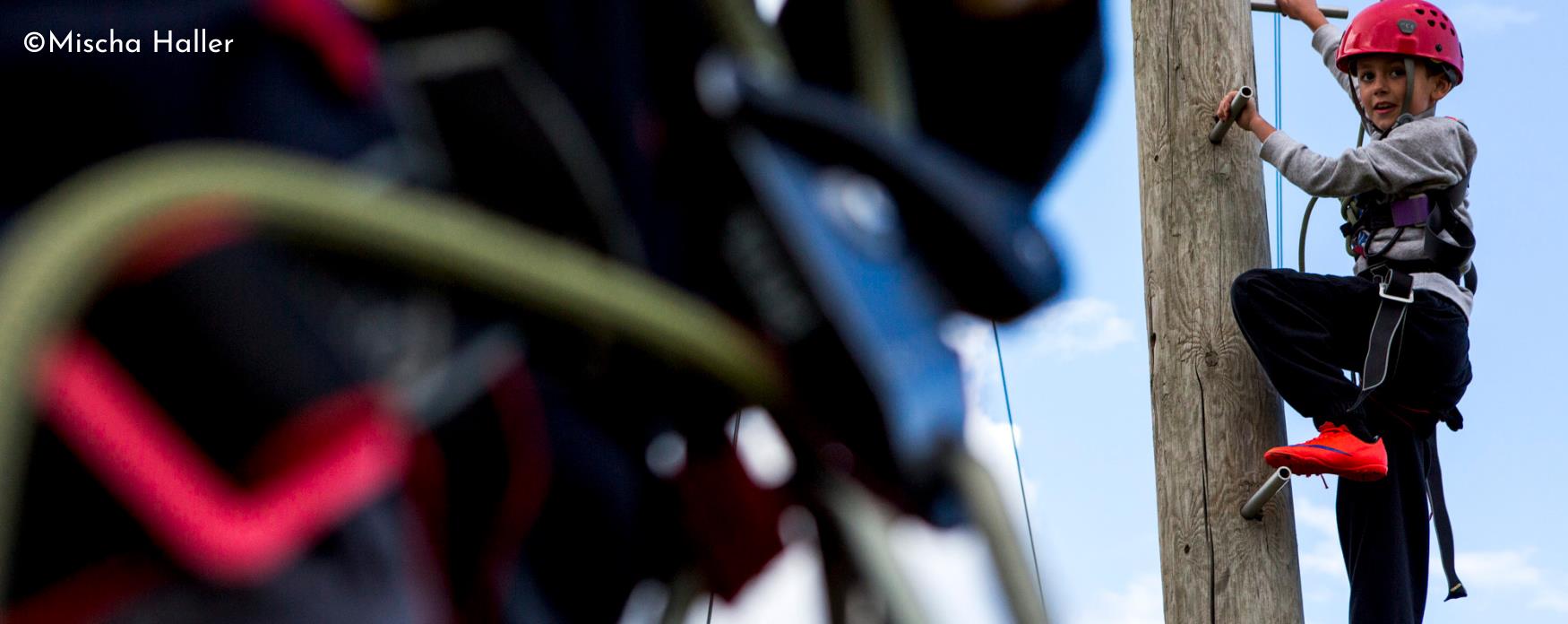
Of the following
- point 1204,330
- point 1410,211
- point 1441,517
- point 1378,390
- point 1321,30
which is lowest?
point 1441,517

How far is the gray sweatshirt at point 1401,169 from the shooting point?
123 inches

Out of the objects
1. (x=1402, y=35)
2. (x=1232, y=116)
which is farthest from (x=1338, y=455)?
(x=1402, y=35)

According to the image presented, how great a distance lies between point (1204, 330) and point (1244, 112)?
1.57 feet

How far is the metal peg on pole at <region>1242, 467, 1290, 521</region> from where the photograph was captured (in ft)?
10.3

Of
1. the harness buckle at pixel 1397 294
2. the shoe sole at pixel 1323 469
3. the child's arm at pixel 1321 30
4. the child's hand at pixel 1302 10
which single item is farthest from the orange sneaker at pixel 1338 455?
the child's hand at pixel 1302 10

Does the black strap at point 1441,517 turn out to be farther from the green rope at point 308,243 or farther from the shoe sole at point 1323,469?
the green rope at point 308,243

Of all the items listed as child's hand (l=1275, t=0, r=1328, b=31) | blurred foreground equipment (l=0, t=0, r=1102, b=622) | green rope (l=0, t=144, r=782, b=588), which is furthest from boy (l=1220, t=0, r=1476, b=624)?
green rope (l=0, t=144, r=782, b=588)

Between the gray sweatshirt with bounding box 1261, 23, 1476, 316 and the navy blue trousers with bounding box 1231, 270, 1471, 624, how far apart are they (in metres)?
0.09

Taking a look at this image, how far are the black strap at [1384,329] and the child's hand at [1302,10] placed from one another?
768 mm

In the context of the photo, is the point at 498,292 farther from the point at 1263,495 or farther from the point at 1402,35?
the point at 1402,35

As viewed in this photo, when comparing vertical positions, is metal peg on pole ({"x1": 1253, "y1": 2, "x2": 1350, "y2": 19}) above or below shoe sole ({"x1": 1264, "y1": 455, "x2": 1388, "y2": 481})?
above

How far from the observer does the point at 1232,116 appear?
3270 mm

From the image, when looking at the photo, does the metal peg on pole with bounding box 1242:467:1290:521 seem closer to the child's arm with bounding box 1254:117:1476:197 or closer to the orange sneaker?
Answer: the orange sneaker

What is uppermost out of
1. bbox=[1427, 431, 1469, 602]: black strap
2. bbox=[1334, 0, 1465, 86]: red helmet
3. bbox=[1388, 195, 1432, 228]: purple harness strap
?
bbox=[1334, 0, 1465, 86]: red helmet
